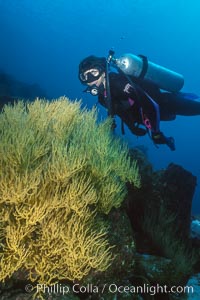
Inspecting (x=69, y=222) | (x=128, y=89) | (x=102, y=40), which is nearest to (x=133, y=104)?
(x=128, y=89)

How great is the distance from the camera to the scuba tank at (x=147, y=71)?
6465 millimetres

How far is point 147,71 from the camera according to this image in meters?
6.82

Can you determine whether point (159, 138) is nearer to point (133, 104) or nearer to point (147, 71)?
point (133, 104)

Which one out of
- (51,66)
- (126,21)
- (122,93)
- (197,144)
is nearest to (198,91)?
(197,144)

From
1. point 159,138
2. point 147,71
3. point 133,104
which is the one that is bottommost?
point 159,138

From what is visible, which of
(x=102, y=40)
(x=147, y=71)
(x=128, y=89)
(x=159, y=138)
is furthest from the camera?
(x=102, y=40)

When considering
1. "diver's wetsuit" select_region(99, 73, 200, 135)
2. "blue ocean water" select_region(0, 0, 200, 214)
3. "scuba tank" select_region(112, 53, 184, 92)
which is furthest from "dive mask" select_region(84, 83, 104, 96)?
"blue ocean water" select_region(0, 0, 200, 214)

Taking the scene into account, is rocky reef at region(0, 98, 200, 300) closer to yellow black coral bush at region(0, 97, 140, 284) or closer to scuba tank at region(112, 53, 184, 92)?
yellow black coral bush at region(0, 97, 140, 284)

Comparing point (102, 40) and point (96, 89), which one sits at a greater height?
point (102, 40)

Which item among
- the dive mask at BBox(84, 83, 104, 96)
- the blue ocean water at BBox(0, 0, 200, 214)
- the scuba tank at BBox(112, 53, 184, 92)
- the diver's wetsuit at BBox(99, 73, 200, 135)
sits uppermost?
the blue ocean water at BBox(0, 0, 200, 214)

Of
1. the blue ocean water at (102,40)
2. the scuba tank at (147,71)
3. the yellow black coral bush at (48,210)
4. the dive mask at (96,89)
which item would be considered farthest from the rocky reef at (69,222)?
the blue ocean water at (102,40)

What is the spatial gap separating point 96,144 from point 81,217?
1082 mm

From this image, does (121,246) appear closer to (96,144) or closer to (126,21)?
(96,144)

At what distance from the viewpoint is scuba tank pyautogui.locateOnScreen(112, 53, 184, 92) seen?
6.46 m
